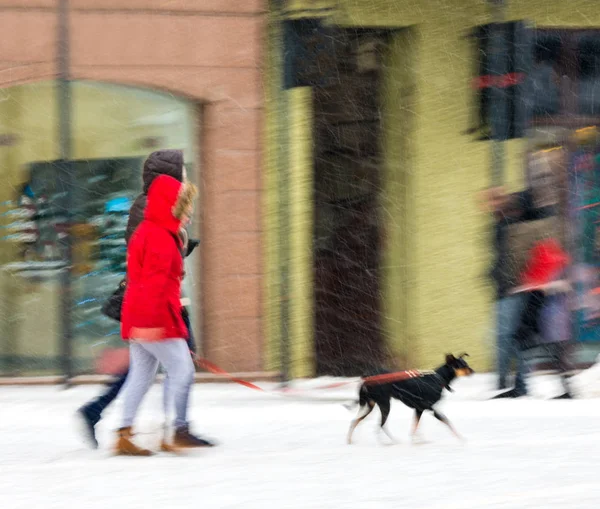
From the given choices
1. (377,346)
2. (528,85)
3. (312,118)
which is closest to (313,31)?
(312,118)

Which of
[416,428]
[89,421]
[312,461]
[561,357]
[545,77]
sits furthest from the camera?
[545,77]

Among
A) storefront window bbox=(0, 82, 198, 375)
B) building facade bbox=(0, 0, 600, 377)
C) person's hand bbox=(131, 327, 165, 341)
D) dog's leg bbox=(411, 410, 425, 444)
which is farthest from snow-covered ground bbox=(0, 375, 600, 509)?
building facade bbox=(0, 0, 600, 377)

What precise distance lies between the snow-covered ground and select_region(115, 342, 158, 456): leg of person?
10 centimetres

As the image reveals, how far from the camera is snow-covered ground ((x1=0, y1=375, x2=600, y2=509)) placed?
293 inches

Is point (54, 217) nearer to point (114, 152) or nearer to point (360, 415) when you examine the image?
point (114, 152)

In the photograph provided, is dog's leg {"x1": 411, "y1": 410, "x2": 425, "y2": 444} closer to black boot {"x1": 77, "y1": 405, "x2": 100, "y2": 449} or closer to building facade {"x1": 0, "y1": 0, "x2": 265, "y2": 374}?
black boot {"x1": 77, "y1": 405, "x2": 100, "y2": 449}

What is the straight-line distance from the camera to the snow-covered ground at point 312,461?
293 inches

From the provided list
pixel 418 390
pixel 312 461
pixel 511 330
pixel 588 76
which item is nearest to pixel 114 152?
pixel 511 330

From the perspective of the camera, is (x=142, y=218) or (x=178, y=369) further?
(x=142, y=218)

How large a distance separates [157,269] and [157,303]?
0.61ft

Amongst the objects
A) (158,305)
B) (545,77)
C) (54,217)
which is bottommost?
(158,305)

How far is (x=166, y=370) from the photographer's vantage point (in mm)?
8664

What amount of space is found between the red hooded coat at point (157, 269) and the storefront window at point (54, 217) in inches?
165

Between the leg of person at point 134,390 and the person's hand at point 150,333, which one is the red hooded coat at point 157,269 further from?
the leg of person at point 134,390
